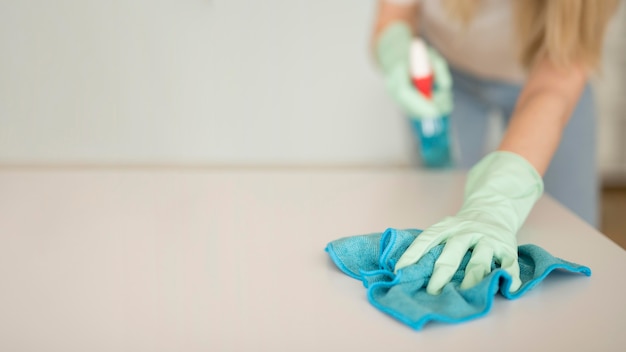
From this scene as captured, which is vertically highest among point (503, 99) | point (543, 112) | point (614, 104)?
point (614, 104)

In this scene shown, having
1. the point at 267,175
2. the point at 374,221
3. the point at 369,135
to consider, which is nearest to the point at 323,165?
the point at 369,135

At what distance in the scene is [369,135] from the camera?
3193mm

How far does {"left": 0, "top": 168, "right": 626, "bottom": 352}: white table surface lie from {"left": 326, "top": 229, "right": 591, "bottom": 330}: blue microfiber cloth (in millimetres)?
14

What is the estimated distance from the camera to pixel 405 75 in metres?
1.41

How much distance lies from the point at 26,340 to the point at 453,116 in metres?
1.34

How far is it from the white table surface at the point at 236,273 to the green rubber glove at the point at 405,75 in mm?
169

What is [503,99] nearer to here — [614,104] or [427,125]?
[427,125]

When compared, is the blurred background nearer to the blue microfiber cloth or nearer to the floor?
the floor

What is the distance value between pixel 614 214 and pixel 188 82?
6.68 ft

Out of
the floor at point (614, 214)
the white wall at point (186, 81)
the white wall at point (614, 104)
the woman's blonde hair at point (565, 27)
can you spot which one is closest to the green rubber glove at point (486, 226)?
the woman's blonde hair at point (565, 27)

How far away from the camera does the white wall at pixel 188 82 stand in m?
2.79

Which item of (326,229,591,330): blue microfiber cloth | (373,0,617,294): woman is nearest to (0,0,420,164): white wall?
(373,0,617,294): woman

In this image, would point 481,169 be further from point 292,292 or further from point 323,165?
point 323,165

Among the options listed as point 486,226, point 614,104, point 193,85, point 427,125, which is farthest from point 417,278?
point 614,104
